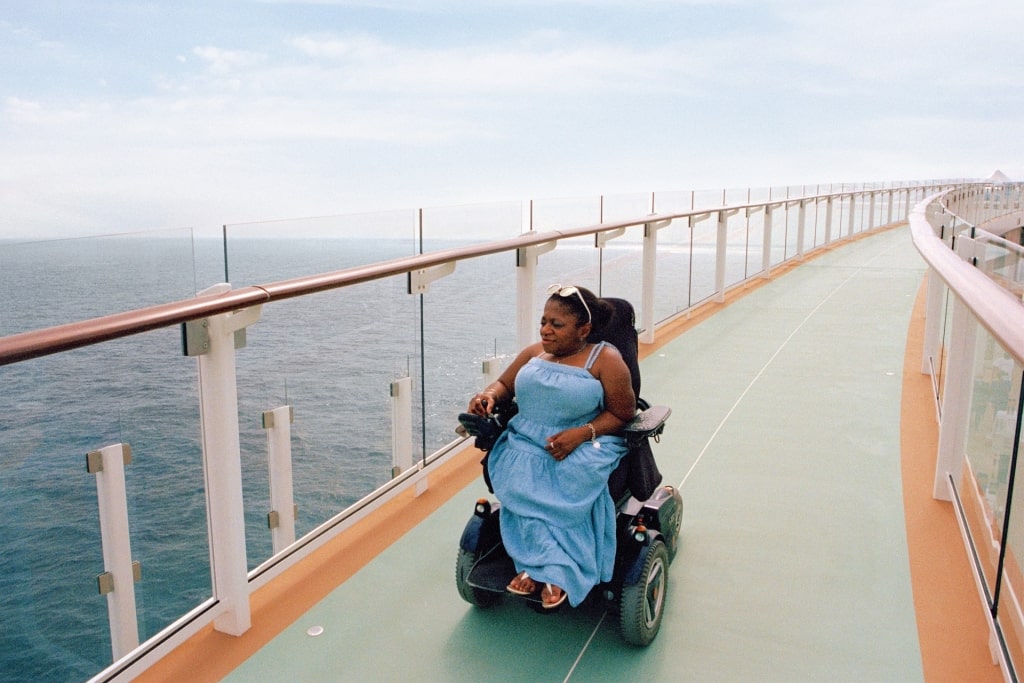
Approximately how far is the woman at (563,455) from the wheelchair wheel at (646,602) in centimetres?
10

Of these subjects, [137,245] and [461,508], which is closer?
[137,245]

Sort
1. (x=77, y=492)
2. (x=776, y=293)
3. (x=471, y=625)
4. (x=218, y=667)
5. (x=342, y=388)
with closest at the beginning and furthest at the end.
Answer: (x=77, y=492)
(x=218, y=667)
(x=471, y=625)
(x=342, y=388)
(x=776, y=293)

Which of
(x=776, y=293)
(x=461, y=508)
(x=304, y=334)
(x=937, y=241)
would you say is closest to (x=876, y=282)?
(x=776, y=293)

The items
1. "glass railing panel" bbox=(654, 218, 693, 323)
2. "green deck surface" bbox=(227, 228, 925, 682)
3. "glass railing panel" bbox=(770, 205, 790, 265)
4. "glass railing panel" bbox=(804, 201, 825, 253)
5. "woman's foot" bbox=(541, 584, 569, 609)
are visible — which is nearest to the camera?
"woman's foot" bbox=(541, 584, 569, 609)

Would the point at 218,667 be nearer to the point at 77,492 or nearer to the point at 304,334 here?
the point at 77,492

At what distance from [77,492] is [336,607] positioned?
3.14 feet

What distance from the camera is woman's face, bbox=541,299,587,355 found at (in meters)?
2.73

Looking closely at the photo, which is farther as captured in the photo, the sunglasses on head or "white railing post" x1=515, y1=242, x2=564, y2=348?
"white railing post" x1=515, y1=242, x2=564, y2=348

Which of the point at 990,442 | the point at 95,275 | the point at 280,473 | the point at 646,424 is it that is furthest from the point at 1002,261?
the point at 95,275

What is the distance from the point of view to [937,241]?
369cm

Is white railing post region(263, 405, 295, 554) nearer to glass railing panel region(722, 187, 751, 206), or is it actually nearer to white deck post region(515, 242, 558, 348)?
white deck post region(515, 242, 558, 348)

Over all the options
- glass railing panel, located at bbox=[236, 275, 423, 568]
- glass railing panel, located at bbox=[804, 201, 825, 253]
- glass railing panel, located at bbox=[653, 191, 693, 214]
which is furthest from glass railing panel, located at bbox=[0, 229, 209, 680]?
glass railing panel, located at bbox=[804, 201, 825, 253]

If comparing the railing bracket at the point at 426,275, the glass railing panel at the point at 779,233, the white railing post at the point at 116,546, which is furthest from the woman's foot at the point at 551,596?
the glass railing panel at the point at 779,233

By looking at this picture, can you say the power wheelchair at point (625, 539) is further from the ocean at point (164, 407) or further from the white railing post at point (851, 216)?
the white railing post at point (851, 216)
